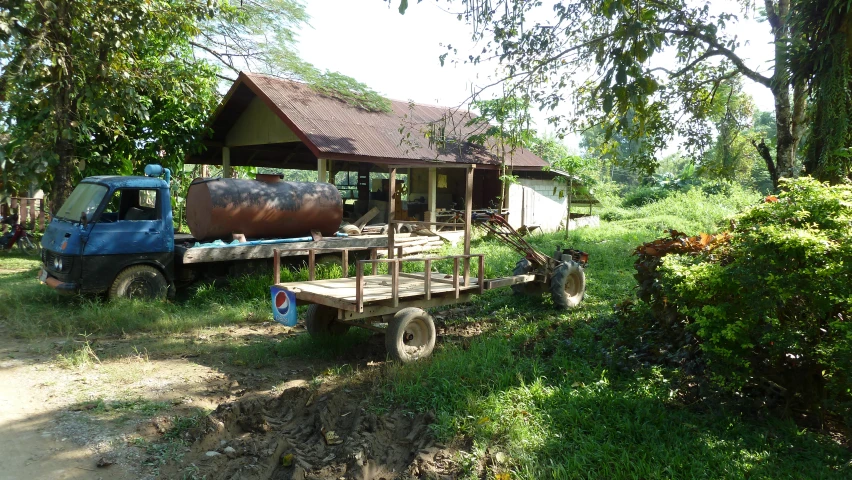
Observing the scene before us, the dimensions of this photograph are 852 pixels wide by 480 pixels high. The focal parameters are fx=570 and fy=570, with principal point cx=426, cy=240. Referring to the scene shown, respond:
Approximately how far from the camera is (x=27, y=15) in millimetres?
8969

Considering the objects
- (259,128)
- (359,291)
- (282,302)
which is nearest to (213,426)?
(282,302)

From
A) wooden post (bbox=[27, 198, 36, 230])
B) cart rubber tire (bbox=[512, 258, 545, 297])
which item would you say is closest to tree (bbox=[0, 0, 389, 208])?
wooden post (bbox=[27, 198, 36, 230])

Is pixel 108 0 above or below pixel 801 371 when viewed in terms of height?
above

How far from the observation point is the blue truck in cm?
830

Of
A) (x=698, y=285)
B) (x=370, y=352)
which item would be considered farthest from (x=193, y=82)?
(x=698, y=285)

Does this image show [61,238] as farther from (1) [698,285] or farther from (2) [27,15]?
(1) [698,285]

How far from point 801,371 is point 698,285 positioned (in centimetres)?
96

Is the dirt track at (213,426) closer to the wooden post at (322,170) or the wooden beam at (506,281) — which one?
the wooden beam at (506,281)

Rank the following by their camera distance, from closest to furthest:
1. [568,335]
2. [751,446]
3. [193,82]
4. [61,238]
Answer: [751,446], [568,335], [61,238], [193,82]

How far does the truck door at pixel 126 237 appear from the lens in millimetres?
8375

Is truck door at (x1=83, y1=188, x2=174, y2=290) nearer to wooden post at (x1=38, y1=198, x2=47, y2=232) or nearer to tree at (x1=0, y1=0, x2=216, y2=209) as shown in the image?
tree at (x1=0, y1=0, x2=216, y2=209)

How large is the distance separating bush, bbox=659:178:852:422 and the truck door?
25.0ft

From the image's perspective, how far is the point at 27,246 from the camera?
14.6 m

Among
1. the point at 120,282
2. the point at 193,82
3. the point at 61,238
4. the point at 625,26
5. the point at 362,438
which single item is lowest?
the point at 362,438
